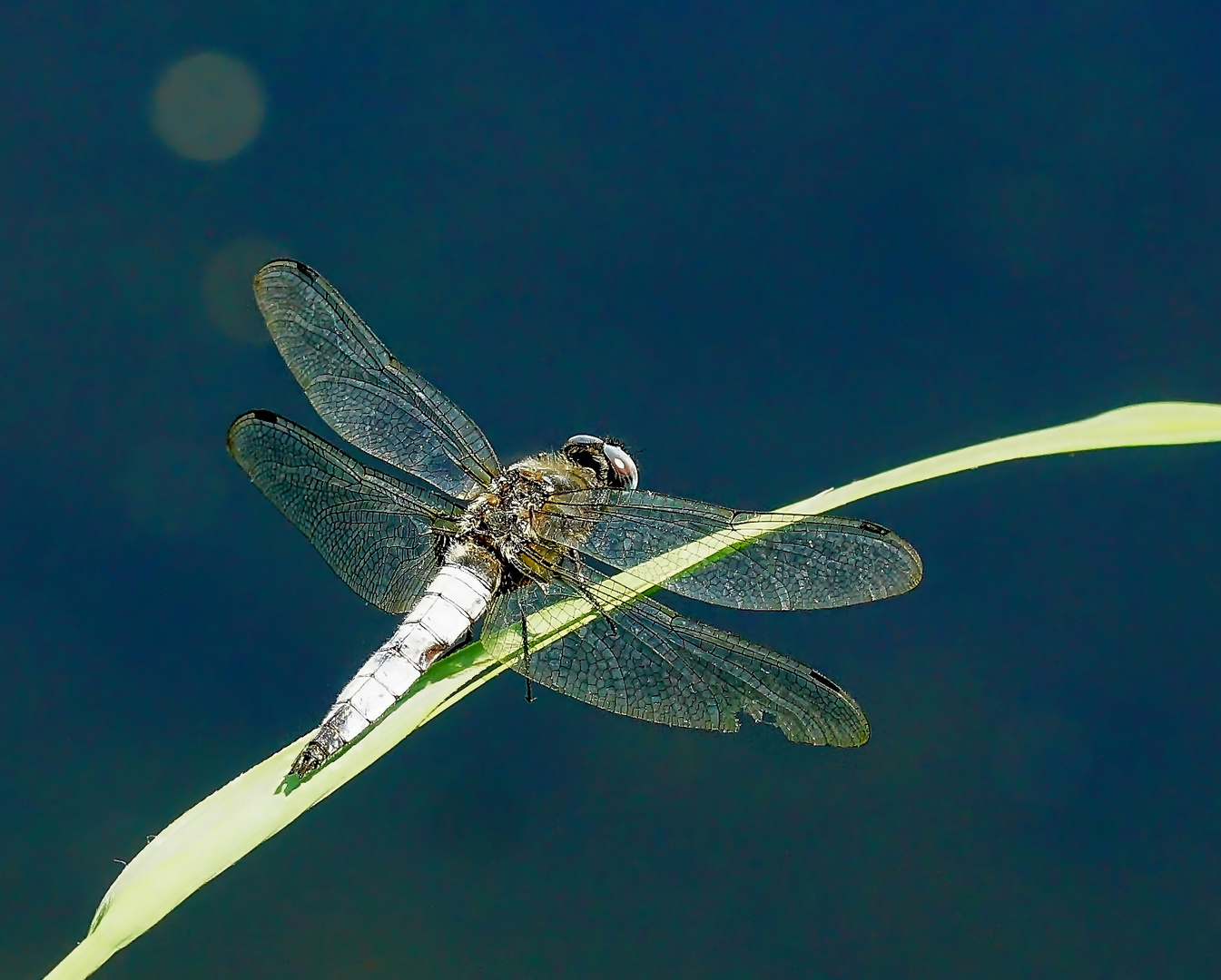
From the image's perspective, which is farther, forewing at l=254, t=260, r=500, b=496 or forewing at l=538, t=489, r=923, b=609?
forewing at l=254, t=260, r=500, b=496

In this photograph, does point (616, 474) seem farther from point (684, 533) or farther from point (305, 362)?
point (305, 362)

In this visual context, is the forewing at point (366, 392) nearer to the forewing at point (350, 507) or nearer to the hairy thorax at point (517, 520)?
the hairy thorax at point (517, 520)

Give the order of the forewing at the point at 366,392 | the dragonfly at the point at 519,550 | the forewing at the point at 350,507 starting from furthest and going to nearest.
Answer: the forewing at the point at 366,392, the forewing at the point at 350,507, the dragonfly at the point at 519,550

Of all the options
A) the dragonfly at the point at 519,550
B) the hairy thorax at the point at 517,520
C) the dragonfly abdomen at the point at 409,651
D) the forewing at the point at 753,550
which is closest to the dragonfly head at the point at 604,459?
the dragonfly at the point at 519,550

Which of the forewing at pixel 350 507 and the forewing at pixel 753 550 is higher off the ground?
the forewing at pixel 753 550

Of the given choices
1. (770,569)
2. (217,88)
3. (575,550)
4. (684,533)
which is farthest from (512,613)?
(217,88)

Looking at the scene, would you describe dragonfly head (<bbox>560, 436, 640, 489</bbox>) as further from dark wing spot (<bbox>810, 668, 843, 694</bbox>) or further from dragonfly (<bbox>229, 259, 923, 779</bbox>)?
dark wing spot (<bbox>810, 668, 843, 694</bbox>)

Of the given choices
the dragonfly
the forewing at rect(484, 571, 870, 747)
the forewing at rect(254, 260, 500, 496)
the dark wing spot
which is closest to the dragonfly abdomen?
the dragonfly
